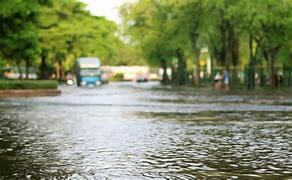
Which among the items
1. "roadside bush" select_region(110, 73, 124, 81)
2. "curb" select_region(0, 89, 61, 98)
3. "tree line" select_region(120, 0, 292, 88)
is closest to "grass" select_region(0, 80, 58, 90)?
"curb" select_region(0, 89, 61, 98)

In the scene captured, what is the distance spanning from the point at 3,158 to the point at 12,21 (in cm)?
3331

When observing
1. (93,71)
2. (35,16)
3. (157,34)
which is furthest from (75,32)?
(35,16)

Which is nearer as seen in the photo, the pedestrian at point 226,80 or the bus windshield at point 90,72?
the pedestrian at point 226,80

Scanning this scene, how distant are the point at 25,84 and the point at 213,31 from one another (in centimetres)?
2883

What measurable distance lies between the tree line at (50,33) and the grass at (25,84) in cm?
252

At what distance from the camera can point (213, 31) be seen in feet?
216

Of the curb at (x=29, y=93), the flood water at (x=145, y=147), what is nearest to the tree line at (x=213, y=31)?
the curb at (x=29, y=93)

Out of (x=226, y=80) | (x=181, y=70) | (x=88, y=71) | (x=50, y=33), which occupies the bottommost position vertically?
(x=226, y=80)

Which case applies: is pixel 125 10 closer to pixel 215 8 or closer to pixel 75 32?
pixel 75 32

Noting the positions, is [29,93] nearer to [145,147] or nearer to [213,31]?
[145,147]

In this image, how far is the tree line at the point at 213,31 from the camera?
50.8m

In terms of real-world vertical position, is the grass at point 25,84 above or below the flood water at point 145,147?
above

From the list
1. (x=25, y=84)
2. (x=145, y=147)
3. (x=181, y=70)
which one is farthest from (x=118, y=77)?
(x=145, y=147)

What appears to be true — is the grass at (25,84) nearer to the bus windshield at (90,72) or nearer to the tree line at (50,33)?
the tree line at (50,33)
